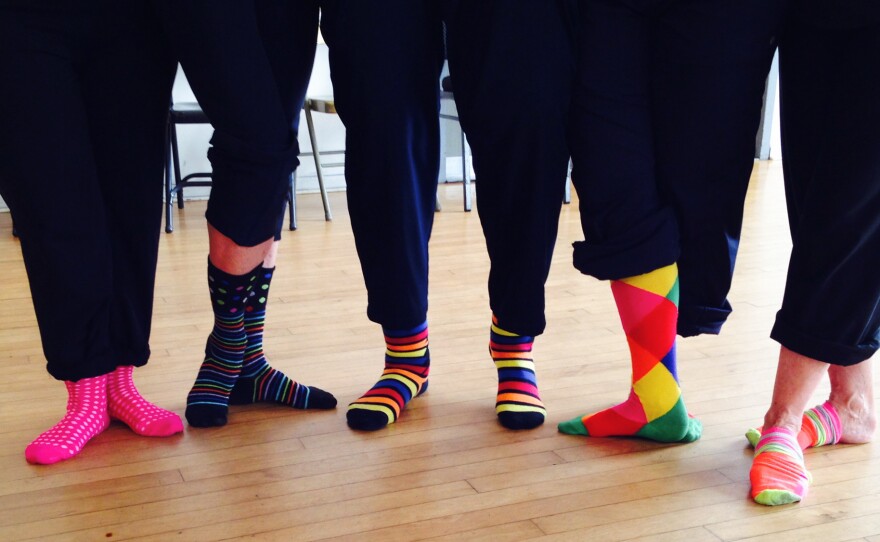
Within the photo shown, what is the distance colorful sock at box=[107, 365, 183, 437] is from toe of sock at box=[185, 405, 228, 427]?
0.03 m

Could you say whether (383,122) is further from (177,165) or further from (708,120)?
(177,165)

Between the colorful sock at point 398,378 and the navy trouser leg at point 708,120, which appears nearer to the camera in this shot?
the navy trouser leg at point 708,120

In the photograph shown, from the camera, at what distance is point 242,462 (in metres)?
1.50

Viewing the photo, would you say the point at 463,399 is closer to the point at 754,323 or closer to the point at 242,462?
the point at 242,462

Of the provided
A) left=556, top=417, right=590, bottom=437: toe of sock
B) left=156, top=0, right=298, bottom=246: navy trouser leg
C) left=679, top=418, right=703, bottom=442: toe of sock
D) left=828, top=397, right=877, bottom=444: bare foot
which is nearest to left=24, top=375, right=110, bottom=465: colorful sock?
left=156, top=0, right=298, bottom=246: navy trouser leg

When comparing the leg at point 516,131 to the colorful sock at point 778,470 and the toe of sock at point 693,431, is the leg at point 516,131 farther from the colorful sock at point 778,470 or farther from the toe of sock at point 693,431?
the colorful sock at point 778,470

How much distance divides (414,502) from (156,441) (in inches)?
20.1

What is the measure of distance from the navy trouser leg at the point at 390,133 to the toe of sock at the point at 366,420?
16 cm

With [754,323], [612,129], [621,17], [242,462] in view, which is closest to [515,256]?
[612,129]

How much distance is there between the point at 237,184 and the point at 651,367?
0.73 metres

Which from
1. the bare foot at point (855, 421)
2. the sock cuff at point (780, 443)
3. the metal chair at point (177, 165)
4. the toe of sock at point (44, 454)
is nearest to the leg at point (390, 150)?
the toe of sock at point (44, 454)

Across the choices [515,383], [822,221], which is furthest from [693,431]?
[822,221]

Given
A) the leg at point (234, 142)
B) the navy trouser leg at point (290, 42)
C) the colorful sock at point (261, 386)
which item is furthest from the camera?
the colorful sock at point (261, 386)

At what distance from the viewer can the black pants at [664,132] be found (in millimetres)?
1340
